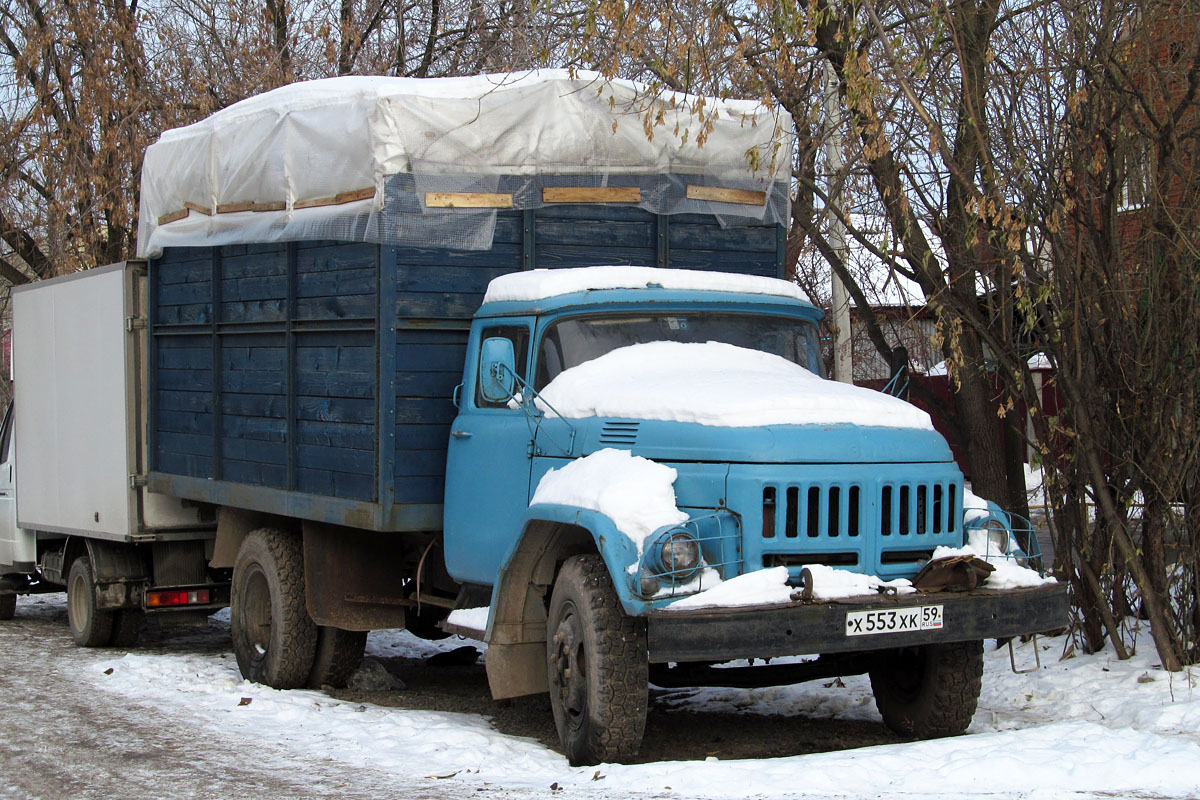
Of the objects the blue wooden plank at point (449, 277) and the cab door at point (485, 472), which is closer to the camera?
the cab door at point (485, 472)

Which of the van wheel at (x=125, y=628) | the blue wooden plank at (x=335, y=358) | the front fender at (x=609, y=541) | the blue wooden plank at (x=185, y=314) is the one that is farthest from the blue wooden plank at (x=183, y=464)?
the front fender at (x=609, y=541)

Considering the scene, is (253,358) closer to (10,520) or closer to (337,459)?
(337,459)

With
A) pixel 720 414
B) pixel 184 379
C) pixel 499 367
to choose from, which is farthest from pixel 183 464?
pixel 720 414

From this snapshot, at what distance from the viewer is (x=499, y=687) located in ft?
24.4

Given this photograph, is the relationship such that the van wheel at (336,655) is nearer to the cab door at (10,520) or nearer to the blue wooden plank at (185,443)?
the blue wooden plank at (185,443)

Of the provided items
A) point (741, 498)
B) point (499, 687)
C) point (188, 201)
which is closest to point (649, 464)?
point (741, 498)

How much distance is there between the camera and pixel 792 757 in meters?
6.78

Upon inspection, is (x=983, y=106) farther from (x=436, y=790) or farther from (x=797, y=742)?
(x=436, y=790)

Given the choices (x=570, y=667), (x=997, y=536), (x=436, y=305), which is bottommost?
(x=570, y=667)

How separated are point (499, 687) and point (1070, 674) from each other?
3565 mm

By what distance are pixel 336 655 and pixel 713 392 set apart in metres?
3.77

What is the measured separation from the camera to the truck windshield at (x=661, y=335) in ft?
25.5

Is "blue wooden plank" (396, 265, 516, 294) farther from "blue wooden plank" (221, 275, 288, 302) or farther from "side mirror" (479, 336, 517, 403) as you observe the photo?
"blue wooden plank" (221, 275, 288, 302)

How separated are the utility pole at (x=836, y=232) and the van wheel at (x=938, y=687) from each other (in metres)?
3.68
